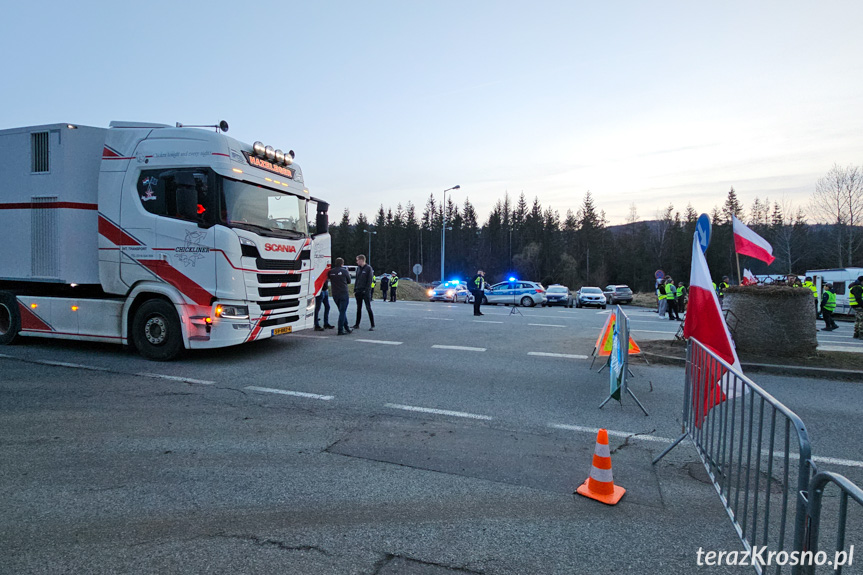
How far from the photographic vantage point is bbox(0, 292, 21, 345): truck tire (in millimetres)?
9203

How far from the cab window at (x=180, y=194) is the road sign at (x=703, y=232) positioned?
6747 millimetres

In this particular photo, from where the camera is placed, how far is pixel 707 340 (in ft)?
14.3

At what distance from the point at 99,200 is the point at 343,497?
7.48 m

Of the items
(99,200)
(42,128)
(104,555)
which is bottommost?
(104,555)

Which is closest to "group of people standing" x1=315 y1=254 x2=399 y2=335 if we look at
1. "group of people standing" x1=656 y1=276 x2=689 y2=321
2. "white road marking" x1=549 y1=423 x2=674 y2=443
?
"white road marking" x1=549 y1=423 x2=674 y2=443

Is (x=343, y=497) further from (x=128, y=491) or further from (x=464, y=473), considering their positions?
(x=128, y=491)

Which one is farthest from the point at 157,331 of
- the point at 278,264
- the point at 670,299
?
the point at 670,299

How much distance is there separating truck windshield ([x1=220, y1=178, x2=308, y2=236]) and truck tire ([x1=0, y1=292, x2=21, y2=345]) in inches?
200

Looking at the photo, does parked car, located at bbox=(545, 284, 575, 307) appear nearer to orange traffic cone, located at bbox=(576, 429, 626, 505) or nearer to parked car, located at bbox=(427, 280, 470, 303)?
parked car, located at bbox=(427, 280, 470, 303)

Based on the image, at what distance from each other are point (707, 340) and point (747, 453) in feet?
5.52

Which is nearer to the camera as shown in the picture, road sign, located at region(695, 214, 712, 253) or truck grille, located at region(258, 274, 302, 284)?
road sign, located at region(695, 214, 712, 253)

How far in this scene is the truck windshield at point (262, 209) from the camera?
778 cm

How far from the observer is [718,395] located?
3678 millimetres

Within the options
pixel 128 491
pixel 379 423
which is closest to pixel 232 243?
pixel 379 423
